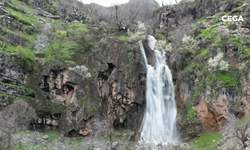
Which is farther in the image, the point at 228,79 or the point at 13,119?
the point at 228,79

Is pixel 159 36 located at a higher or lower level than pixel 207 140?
higher

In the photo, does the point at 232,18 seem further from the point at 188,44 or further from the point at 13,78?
the point at 13,78

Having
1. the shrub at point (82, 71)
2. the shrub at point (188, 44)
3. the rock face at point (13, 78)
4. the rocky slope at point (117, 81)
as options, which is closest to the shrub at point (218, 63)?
the rocky slope at point (117, 81)

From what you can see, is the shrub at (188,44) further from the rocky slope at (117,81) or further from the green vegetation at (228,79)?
the green vegetation at (228,79)

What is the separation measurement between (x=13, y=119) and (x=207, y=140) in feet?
95.0

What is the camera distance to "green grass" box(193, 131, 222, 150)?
32.7 meters

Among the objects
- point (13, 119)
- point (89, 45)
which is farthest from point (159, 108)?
point (13, 119)

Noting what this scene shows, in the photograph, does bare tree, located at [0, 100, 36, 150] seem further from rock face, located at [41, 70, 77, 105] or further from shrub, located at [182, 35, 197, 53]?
shrub, located at [182, 35, 197, 53]

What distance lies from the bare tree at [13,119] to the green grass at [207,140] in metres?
26.7

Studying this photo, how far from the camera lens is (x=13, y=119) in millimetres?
31688

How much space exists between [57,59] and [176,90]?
85.3 ft

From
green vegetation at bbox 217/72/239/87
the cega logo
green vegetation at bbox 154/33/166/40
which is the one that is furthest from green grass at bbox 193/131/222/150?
green vegetation at bbox 154/33/166/40

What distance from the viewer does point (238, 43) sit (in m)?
40.3

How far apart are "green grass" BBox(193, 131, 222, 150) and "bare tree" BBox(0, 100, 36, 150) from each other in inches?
1052
